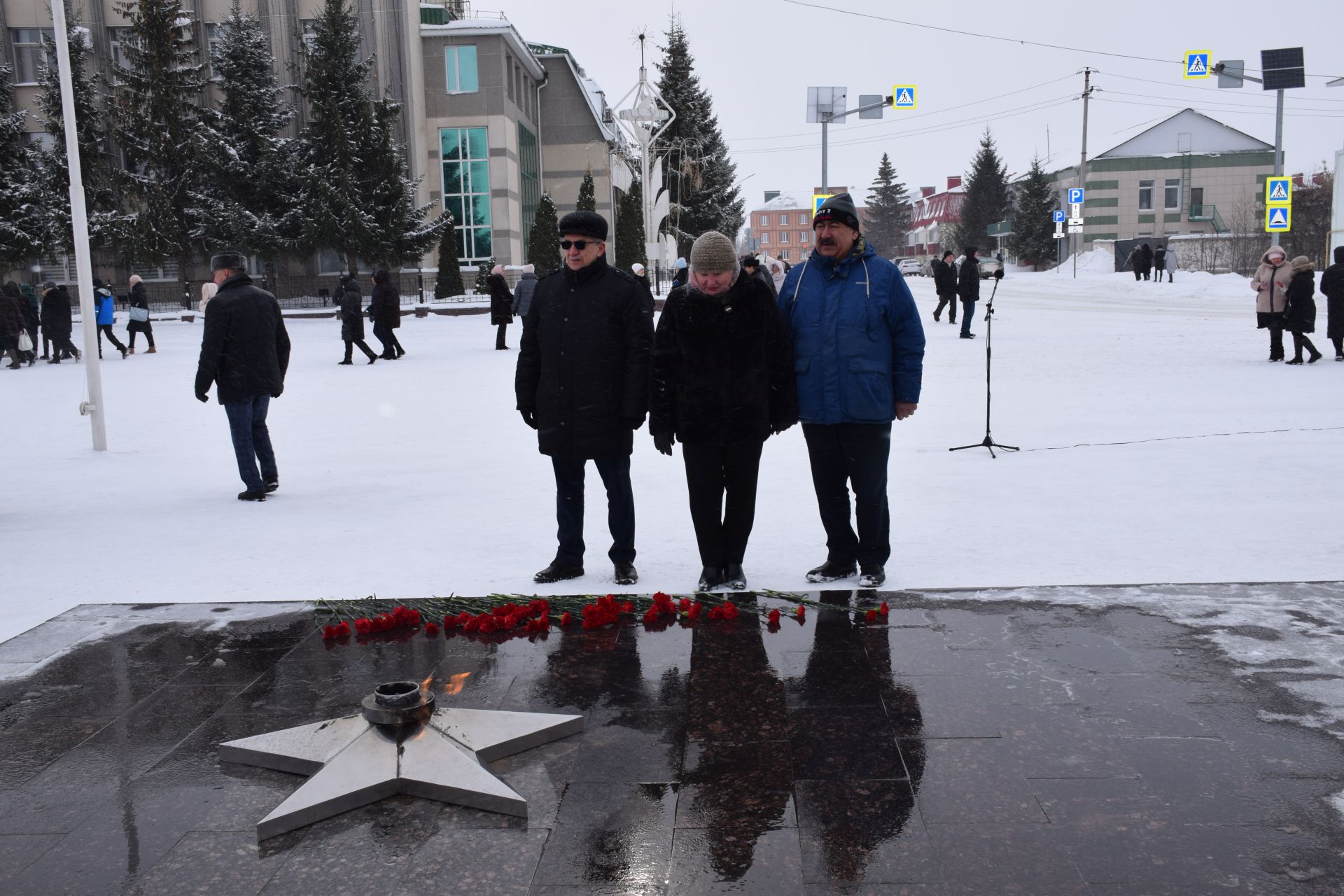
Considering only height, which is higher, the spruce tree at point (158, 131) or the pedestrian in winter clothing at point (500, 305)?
the spruce tree at point (158, 131)

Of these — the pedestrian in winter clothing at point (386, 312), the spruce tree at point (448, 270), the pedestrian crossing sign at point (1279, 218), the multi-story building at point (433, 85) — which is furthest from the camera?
the multi-story building at point (433, 85)

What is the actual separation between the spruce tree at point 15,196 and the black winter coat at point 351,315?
2196 cm

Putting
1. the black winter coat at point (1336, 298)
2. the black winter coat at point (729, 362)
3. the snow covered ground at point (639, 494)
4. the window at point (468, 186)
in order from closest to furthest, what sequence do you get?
1. the black winter coat at point (729, 362)
2. the snow covered ground at point (639, 494)
3. the black winter coat at point (1336, 298)
4. the window at point (468, 186)

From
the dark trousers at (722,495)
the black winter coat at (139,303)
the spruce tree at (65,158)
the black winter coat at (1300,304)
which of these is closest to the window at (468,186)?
the spruce tree at (65,158)

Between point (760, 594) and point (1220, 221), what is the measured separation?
66190 mm

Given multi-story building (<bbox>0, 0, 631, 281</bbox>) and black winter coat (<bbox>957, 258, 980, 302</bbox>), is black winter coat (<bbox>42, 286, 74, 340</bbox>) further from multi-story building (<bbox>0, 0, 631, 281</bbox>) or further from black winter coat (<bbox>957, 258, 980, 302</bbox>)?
multi-story building (<bbox>0, 0, 631, 281</bbox>)

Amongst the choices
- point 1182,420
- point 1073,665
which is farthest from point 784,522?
point 1182,420

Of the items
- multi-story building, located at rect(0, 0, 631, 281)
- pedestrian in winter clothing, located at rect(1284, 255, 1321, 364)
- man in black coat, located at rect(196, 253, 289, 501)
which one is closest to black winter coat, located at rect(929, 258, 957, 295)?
pedestrian in winter clothing, located at rect(1284, 255, 1321, 364)

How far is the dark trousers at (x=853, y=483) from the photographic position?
531 centimetres

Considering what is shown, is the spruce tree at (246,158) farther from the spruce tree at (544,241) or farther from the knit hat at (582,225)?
the knit hat at (582,225)

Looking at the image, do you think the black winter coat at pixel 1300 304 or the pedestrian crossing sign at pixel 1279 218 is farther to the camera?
the pedestrian crossing sign at pixel 1279 218

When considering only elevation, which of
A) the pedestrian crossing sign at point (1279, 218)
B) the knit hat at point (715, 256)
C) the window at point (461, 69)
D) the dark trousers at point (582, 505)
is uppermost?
the window at point (461, 69)

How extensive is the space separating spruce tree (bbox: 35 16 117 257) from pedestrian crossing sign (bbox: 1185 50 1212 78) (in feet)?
105

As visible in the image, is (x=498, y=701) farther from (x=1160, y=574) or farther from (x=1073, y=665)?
(x=1160, y=574)
